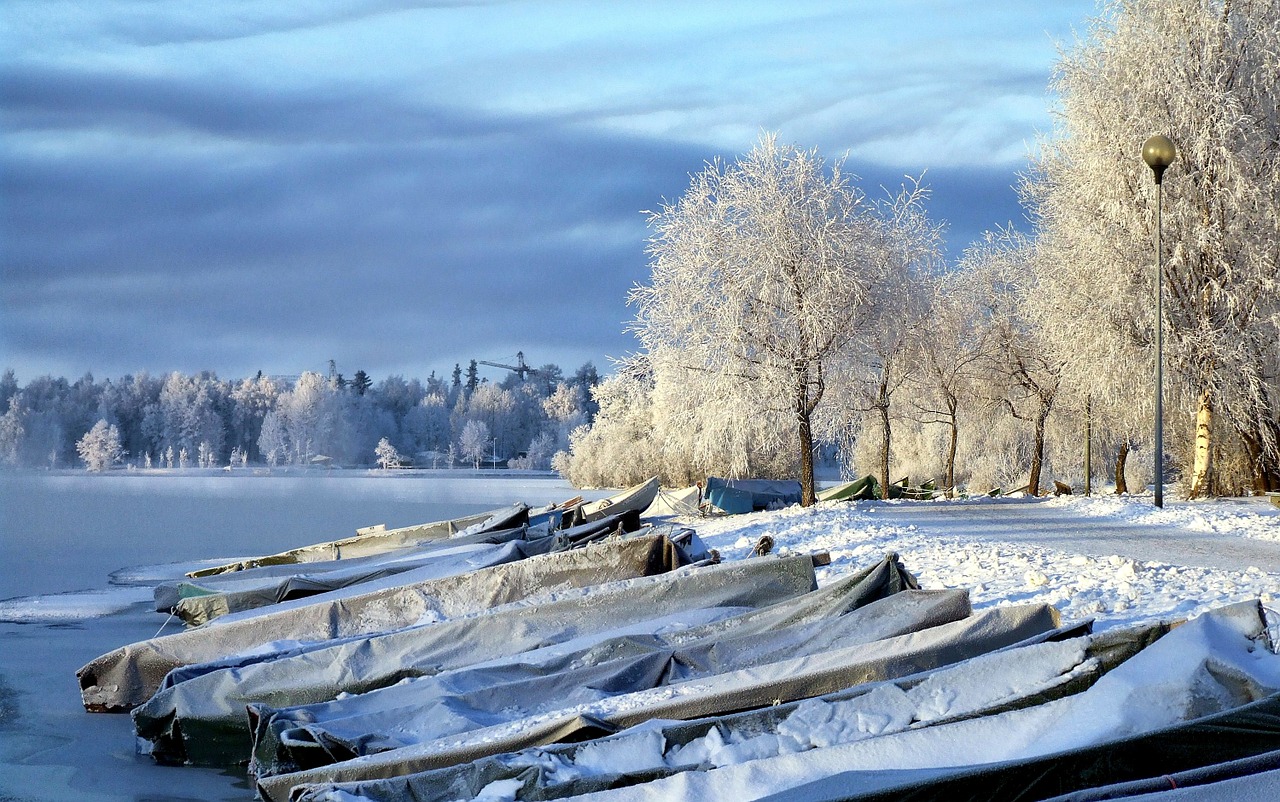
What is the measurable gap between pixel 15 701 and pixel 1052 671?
9.71 meters

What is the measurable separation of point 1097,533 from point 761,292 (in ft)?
35.0

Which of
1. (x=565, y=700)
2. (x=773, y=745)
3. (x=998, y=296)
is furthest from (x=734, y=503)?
(x=773, y=745)

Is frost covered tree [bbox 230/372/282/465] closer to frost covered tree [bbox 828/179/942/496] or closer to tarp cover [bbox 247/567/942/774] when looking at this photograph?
frost covered tree [bbox 828/179/942/496]

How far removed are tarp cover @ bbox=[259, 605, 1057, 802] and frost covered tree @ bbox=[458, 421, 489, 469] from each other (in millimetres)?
136555

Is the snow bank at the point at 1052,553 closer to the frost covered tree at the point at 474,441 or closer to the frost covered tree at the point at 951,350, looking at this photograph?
the frost covered tree at the point at 951,350

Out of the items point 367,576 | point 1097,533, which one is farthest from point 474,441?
point 1097,533

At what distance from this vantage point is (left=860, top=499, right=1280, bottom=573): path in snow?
11714 mm

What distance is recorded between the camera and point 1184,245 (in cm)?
2175

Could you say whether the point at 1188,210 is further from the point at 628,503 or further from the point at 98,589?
the point at 98,589

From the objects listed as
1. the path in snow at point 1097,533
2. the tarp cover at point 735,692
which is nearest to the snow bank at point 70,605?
the tarp cover at point 735,692

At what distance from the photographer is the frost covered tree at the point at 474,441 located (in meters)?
142

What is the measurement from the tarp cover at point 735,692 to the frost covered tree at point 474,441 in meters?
137

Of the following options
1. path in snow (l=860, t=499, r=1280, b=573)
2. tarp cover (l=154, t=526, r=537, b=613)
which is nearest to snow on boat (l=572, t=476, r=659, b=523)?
path in snow (l=860, t=499, r=1280, b=573)

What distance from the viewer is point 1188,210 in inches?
854
